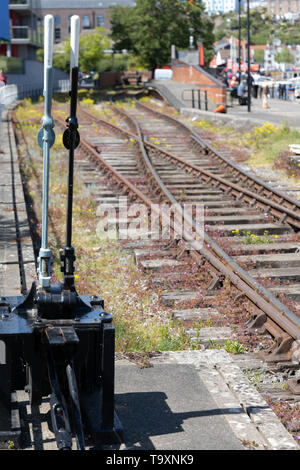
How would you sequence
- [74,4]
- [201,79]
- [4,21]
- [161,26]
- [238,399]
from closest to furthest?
[238,399] → [4,21] → [201,79] → [161,26] → [74,4]

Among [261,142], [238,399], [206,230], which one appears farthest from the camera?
[261,142]

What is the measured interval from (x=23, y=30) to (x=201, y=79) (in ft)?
69.6

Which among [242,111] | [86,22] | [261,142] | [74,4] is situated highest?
[74,4]

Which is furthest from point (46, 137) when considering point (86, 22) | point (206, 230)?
point (86, 22)

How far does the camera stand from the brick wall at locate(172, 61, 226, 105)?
116ft

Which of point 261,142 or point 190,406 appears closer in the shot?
point 190,406

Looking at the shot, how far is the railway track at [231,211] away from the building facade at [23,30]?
3592 centimetres

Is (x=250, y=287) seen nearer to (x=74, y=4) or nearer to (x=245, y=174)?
(x=245, y=174)

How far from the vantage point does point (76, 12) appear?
4988 inches

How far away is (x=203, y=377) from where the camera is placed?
19.3 ft

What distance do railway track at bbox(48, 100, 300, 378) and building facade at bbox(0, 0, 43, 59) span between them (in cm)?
3592

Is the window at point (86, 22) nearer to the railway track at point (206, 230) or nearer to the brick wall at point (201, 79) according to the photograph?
the brick wall at point (201, 79)

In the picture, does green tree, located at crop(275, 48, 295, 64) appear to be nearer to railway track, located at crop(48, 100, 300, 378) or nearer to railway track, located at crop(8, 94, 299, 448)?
railway track, located at crop(48, 100, 300, 378)
